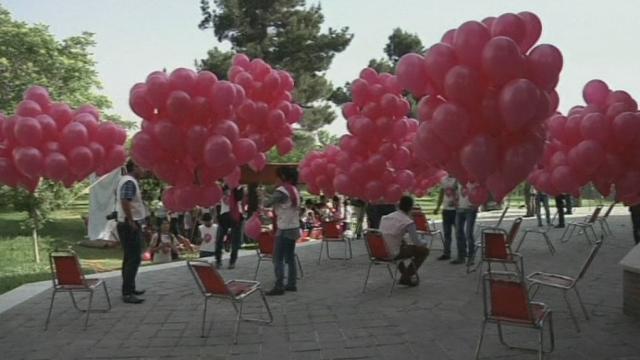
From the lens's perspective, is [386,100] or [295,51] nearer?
[386,100]

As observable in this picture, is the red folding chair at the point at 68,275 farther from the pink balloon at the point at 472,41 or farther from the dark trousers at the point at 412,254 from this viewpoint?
the pink balloon at the point at 472,41

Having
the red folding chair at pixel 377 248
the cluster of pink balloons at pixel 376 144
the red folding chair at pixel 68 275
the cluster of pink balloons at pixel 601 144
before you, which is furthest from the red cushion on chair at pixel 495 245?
the red folding chair at pixel 68 275

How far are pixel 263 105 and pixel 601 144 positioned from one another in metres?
4.69

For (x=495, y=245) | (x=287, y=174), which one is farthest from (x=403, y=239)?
(x=287, y=174)

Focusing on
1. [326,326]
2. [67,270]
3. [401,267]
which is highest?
[67,270]

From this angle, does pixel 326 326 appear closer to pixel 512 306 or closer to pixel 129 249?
pixel 512 306

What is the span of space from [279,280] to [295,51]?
22.1 metres

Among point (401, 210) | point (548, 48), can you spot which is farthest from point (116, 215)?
point (548, 48)

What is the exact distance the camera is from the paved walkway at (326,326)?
15.3 ft

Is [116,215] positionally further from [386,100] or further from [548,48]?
[548,48]

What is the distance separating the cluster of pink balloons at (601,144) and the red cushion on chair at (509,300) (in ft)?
10.6

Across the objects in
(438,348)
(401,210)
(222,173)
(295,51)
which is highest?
(295,51)

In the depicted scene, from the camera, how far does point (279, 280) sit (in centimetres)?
689

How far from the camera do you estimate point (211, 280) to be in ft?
16.9
